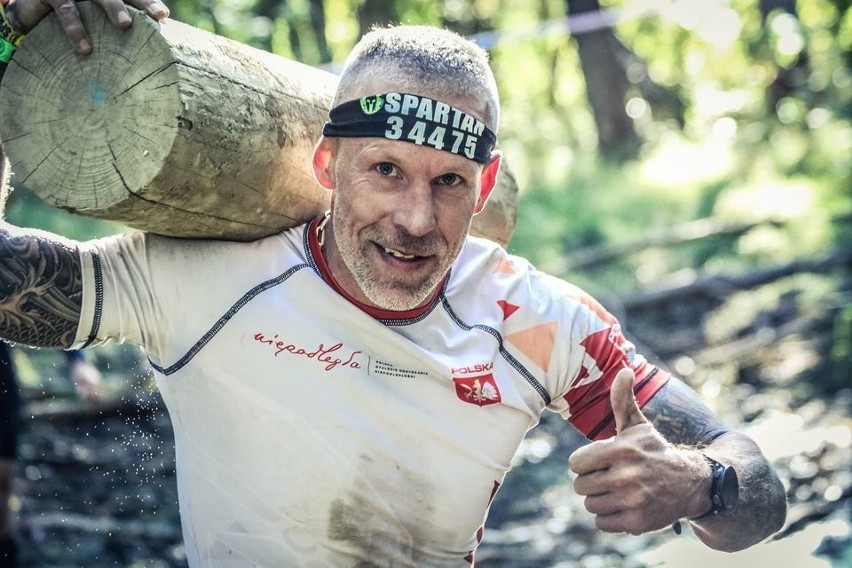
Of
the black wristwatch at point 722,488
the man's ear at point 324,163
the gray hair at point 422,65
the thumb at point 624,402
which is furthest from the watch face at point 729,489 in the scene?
the man's ear at point 324,163

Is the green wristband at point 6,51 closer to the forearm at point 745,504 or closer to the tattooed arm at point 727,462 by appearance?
the tattooed arm at point 727,462

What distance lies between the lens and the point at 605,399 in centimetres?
307

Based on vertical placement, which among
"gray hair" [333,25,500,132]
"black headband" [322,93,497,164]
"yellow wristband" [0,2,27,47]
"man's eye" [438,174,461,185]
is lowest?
"man's eye" [438,174,461,185]

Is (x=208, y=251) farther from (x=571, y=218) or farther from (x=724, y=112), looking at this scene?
(x=724, y=112)

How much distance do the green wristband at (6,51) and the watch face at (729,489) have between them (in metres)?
2.22

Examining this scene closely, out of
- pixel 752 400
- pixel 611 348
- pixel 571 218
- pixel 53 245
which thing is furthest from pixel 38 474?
pixel 571 218

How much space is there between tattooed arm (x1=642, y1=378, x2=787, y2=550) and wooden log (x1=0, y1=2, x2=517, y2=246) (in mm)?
1308

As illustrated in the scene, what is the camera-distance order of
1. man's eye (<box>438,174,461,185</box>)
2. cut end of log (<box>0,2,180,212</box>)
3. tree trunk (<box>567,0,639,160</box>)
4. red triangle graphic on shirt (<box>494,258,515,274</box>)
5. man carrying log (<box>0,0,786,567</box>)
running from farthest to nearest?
tree trunk (<box>567,0,639,160</box>)
red triangle graphic on shirt (<box>494,258,515,274</box>)
man's eye (<box>438,174,461,185</box>)
man carrying log (<box>0,0,786,567</box>)
cut end of log (<box>0,2,180,212</box>)

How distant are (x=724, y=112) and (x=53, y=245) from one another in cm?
1657

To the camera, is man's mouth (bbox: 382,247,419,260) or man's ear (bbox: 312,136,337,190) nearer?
man's mouth (bbox: 382,247,419,260)

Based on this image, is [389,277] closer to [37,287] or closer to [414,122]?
[414,122]

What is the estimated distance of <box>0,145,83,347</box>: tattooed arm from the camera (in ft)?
8.74

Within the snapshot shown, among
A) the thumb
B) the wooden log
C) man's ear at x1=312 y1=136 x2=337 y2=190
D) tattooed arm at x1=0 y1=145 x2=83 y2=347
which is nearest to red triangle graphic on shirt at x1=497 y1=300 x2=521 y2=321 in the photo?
the thumb

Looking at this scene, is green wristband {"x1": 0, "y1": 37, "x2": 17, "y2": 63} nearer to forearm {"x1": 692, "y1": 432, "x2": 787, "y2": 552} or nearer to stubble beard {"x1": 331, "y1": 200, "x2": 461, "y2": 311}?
stubble beard {"x1": 331, "y1": 200, "x2": 461, "y2": 311}
